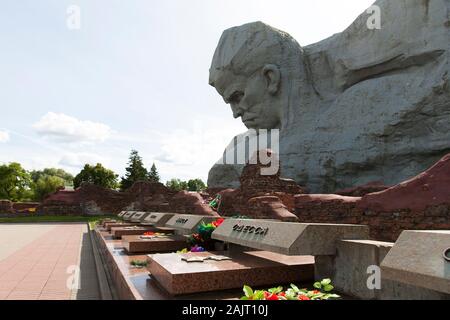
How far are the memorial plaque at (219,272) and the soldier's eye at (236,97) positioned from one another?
76.2ft

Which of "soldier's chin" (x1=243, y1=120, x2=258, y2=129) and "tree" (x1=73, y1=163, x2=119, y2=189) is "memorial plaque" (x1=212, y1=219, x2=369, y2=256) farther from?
"tree" (x1=73, y1=163, x2=119, y2=189)

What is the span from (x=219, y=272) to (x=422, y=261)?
2.05m

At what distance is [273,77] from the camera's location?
24344 mm

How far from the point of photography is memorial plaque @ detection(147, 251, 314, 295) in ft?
11.8

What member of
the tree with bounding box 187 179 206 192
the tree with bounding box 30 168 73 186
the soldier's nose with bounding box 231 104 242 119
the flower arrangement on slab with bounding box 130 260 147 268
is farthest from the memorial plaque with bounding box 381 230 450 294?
the tree with bounding box 30 168 73 186

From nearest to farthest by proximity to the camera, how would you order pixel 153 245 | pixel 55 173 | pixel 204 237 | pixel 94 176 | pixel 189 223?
pixel 204 237 → pixel 153 245 → pixel 189 223 → pixel 94 176 → pixel 55 173

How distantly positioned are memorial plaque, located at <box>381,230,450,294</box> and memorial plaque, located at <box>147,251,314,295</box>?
1725mm

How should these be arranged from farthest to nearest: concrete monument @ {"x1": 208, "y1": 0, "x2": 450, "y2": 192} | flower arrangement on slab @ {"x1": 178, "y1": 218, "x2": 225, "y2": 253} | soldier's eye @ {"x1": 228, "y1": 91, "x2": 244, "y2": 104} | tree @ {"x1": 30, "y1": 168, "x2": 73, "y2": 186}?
tree @ {"x1": 30, "y1": 168, "x2": 73, "y2": 186}
soldier's eye @ {"x1": 228, "y1": 91, "x2": 244, "y2": 104}
concrete monument @ {"x1": 208, "y1": 0, "x2": 450, "y2": 192}
flower arrangement on slab @ {"x1": 178, "y1": 218, "x2": 225, "y2": 253}

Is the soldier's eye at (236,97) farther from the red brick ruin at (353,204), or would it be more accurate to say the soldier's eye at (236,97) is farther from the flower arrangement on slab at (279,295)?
the flower arrangement on slab at (279,295)

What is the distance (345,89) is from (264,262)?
20055 millimetres

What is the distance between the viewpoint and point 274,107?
25000 millimetres

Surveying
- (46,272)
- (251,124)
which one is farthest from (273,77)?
(46,272)

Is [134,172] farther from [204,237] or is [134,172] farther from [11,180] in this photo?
[204,237]
